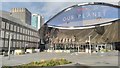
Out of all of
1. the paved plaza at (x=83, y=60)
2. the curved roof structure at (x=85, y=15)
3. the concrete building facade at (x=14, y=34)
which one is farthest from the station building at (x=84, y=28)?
the paved plaza at (x=83, y=60)

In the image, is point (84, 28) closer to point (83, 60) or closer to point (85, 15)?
point (85, 15)

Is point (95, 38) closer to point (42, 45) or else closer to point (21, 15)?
point (42, 45)

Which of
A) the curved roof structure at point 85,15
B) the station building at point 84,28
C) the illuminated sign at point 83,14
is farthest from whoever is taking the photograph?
the illuminated sign at point 83,14

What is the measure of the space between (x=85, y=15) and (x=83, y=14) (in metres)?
1.73

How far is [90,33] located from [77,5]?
18752mm

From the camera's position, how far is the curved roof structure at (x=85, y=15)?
117912 millimetres

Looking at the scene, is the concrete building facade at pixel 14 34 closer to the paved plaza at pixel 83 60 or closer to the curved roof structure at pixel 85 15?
the curved roof structure at pixel 85 15

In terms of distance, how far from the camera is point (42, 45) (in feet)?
496

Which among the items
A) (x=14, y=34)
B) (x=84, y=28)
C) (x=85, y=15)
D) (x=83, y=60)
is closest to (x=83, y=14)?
(x=85, y=15)

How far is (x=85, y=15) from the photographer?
418ft

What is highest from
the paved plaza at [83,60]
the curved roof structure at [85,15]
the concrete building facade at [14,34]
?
the curved roof structure at [85,15]

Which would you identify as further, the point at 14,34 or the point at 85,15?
the point at 85,15

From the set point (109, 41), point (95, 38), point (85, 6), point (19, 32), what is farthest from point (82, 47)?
point (19, 32)

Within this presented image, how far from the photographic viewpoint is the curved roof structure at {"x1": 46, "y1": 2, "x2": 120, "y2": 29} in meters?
118
